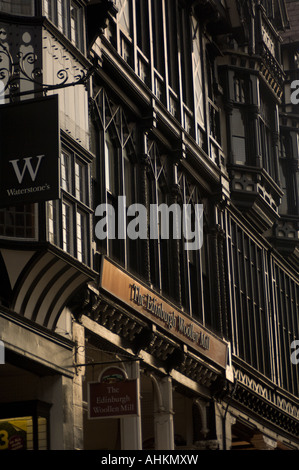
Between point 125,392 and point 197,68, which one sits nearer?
point 125,392

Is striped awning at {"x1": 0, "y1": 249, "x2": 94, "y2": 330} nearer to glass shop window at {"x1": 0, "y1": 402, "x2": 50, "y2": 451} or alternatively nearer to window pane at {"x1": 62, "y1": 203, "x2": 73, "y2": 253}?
window pane at {"x1": 62, "y1": 203, "x2": 73, "y2": 253}

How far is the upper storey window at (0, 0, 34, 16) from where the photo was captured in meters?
21.4

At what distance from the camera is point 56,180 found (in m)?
18.3

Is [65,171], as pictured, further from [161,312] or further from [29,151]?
[161,312]

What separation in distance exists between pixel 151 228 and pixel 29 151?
10006 mm

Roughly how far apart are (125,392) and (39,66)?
6.93 metres

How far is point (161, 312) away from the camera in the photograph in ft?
91.8

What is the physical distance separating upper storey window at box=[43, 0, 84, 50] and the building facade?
0.15ft

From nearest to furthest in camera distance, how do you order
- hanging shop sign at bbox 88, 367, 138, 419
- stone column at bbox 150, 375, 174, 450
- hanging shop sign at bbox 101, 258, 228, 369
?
hanging shop sign at bbox 88, 367, 138, 419 < hanging shop sign at bbox 101, 258, 228, 369 < stone column at bbox 150, 375, 174, 450

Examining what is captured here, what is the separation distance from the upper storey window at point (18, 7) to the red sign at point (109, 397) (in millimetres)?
7663

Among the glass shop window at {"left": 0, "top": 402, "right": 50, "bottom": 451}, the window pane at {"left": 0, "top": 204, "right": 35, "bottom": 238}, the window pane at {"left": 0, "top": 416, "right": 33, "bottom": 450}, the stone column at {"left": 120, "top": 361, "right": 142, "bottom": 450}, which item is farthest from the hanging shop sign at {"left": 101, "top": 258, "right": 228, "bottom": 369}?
→ the window pane at {"left": 0, "top": 204, "right": 35, "bottom": 238}

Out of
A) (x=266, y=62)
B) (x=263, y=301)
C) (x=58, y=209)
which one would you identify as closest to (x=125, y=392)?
(x=58, y=209)

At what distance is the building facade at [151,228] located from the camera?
834 inches
